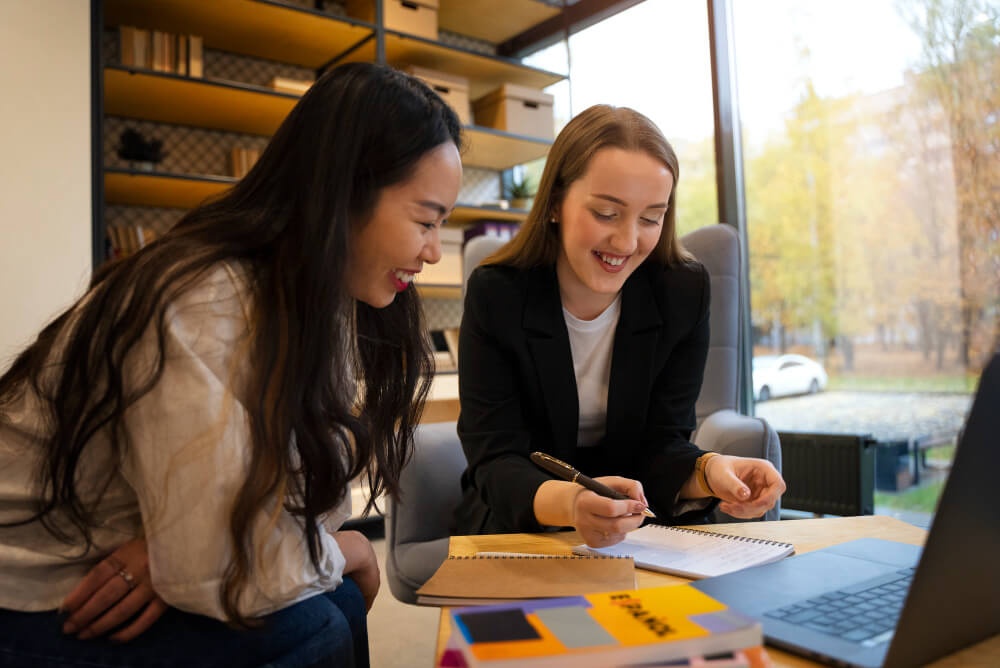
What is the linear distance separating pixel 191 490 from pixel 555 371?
2.46ft

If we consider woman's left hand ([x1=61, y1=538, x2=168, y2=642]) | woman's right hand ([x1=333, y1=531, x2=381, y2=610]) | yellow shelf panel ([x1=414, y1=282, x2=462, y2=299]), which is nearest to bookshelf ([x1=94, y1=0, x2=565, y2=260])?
yellow shelf panel ([x1=414, y1=282, x2=462, y2=299])

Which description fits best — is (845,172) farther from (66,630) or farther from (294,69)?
(66,630)

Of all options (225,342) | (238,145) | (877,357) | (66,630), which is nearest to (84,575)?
(66,630)

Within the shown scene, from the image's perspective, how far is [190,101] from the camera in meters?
2.86

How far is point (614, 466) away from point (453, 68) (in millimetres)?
2786

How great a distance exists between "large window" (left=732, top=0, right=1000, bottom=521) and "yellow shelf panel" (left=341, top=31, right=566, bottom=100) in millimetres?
1089

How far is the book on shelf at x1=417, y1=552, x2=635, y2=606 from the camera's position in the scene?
27.2 inches

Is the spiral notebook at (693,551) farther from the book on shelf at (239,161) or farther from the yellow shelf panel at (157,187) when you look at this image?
the book on shelf at (239,161)

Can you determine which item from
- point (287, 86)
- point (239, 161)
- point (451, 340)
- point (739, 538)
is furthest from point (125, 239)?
point (739, 538)

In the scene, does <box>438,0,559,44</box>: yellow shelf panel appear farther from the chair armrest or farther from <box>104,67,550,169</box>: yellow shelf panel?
the chair armrest

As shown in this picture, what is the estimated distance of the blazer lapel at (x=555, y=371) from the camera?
4.25 feet

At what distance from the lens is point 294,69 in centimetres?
338

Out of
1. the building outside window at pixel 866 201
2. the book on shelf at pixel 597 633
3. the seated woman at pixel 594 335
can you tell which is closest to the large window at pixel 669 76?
the building outside window at pixel 866 201

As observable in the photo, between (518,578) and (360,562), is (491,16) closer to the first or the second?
(360,562)
